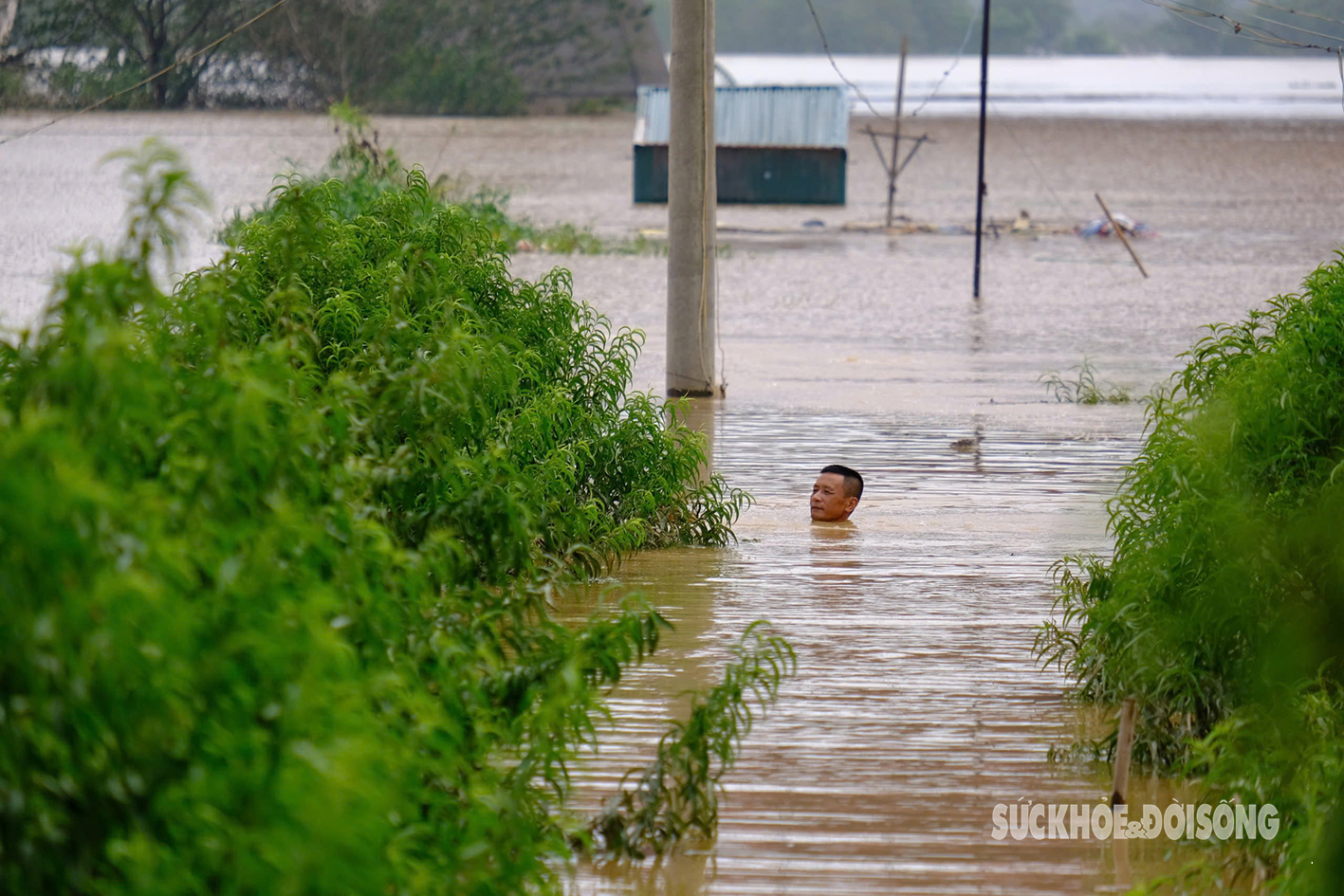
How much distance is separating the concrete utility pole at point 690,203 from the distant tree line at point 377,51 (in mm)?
32810

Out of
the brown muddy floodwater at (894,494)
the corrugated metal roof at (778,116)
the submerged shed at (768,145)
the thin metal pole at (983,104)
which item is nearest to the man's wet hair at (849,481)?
the brown muddy floodwater at (894,494)

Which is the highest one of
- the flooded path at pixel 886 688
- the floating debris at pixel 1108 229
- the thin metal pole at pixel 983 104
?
the thin metal pole at pixel 983 104

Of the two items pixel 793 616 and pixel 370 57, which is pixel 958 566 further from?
pixel 370 57

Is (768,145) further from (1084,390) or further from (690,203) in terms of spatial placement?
(690,203)

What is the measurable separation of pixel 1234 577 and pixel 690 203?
752 centimetres

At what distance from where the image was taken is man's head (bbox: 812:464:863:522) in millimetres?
8195

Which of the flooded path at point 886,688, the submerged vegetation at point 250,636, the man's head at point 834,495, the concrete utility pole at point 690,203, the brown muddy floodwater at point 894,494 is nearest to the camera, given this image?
the submerged vegetation at point 250,636

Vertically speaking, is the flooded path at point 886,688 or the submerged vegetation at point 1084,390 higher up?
the submerged vegetation at point 1084,390

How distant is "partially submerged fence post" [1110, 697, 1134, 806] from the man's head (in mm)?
3661

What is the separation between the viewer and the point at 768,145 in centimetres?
3331

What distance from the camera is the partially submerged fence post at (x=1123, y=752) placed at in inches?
177

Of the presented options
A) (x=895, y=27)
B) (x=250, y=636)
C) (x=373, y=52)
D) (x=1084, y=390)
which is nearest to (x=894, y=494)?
(x=1084, y=390)

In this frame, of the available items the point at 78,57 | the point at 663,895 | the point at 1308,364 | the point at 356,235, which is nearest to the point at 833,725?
the point at 663,895

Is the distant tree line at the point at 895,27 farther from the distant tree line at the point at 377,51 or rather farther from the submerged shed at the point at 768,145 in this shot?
the submerged shed at the point at 768,145
